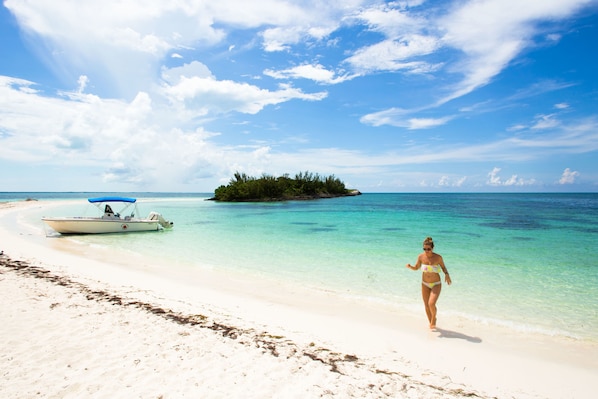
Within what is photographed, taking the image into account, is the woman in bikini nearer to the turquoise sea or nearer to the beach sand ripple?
the turquoise sea

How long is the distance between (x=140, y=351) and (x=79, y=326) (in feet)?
5.66

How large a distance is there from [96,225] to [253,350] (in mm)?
20559

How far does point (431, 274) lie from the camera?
20.1 ft

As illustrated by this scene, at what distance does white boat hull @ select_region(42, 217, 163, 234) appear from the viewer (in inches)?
800

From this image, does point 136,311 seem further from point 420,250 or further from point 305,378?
point 420,250

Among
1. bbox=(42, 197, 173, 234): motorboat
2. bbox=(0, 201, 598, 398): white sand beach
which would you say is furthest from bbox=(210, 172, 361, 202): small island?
bbox=(0, 201, 598, 398): white sand beach

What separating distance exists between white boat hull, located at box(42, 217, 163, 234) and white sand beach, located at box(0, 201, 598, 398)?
13.6 meters

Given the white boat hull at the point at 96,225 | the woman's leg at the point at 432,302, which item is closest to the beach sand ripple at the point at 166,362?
the woman's leg at the point at 432,302

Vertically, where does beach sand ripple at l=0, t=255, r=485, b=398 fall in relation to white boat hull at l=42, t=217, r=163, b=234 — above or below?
Answer: below

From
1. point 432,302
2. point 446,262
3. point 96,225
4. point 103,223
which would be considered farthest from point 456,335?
point 96,225

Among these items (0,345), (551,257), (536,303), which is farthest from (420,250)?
(0,345)

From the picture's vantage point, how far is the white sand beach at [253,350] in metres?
4.13

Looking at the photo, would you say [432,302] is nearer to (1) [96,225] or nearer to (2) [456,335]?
(2) [456,335]

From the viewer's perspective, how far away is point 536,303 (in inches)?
329
